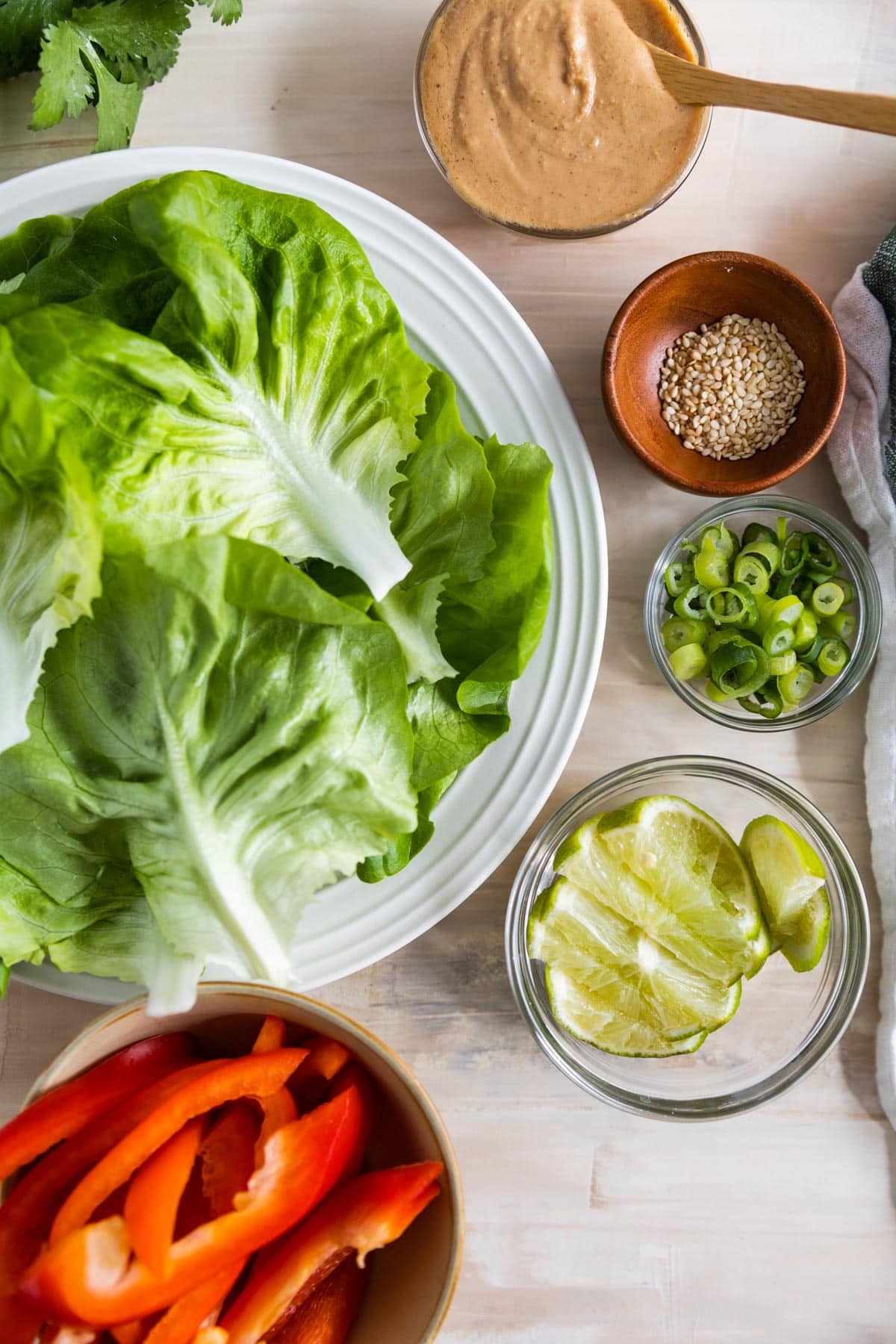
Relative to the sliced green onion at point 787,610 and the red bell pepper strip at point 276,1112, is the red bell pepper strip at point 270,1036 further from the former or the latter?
the sliced green onion at point 787,610

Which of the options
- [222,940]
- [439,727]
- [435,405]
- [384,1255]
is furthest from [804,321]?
[384,1255]

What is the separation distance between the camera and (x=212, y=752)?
114 centimetres

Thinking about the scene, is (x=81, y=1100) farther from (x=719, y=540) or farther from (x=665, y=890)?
(x=719, y=540)

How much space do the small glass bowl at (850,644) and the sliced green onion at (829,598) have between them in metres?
0.05

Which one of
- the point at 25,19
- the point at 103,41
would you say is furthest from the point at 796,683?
the point at 25,19

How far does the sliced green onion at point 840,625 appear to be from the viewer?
1572mm

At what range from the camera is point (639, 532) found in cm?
161

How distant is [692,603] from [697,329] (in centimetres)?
42

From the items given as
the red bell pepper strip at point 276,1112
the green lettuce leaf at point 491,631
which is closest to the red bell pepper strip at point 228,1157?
the red bell pepper strip at point 276,1112

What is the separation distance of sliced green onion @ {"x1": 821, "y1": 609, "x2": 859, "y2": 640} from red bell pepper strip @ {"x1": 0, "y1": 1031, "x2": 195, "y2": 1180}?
1122 millimetres

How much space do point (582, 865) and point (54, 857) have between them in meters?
0.70

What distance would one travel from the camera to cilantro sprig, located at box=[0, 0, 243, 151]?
142 centimetres

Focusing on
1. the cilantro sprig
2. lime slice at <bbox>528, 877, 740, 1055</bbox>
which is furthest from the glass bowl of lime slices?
the cilantro sprig

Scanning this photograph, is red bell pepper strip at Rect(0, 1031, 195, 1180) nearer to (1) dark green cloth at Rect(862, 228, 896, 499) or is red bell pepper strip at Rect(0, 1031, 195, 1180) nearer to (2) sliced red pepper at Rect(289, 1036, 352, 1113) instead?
Result: (2) sliced red pepper at Rect(289, 1036, 352, 1113)
